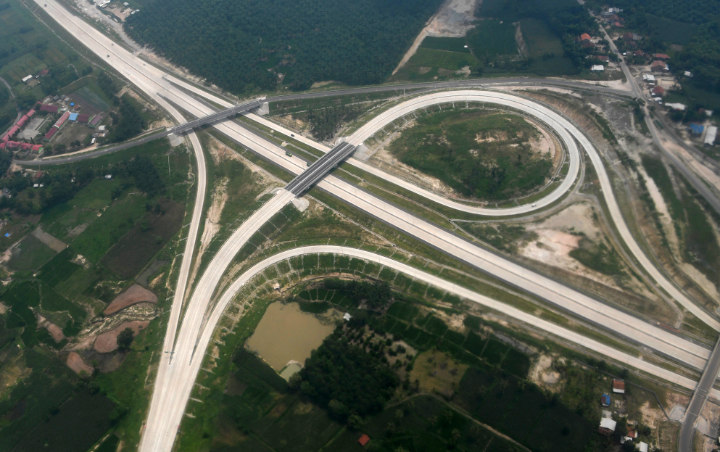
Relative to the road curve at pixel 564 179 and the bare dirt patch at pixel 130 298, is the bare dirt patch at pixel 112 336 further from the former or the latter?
the road curve at pixel 564 179

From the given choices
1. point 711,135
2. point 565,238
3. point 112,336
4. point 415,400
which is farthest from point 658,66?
→ point 112,336

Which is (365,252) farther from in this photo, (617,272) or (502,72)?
(502,72)

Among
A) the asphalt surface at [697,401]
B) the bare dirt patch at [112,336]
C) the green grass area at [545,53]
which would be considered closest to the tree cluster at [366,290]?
the bare dirt patch at [112,336]

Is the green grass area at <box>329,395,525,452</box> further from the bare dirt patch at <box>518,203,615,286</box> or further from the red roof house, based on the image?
the red roof house

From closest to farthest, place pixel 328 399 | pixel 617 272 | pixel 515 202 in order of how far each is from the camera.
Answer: pixel 328 399
pixel 617 272
pixel 515 202

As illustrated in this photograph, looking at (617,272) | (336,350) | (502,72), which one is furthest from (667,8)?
Answer: (336,350)

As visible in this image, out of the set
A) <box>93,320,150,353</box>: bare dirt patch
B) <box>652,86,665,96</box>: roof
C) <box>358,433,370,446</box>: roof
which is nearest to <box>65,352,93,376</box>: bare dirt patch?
<box>93,320,150,353</box>: bare dirt patch
